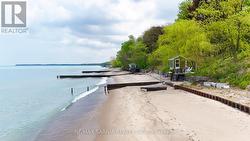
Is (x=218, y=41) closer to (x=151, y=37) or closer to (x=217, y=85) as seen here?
(x=217, y=85)

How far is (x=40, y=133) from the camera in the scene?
842 inches

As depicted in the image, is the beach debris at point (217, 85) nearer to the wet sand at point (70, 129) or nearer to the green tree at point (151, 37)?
the wet sand at point (70, 129)

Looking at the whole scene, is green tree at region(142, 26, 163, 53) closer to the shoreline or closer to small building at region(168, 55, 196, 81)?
small building at region(168, 55, 196, 81)

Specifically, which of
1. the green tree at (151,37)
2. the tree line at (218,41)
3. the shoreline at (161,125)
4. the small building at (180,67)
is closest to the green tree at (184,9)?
the tree line at (218,41)

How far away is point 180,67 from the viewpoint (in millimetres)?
50844

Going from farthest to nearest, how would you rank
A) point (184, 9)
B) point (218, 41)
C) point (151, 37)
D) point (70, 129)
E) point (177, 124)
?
point (151, 37)
point (184, 9)
point (218, 41)
point (70, 129)
point (177, 124)

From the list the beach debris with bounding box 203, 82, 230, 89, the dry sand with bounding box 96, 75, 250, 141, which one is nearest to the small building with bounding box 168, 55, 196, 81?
the beach debris with bounding box 203, 82, 230, 89

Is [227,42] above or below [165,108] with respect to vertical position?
above

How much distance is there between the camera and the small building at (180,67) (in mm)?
50516

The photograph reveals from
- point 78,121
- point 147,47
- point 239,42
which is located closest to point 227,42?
point 239,42

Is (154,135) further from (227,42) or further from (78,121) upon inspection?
(227,42)

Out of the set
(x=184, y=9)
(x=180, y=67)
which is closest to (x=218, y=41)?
(x=180, y=67)

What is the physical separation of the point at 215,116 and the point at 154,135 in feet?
17.1

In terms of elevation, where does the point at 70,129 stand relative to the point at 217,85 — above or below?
below
